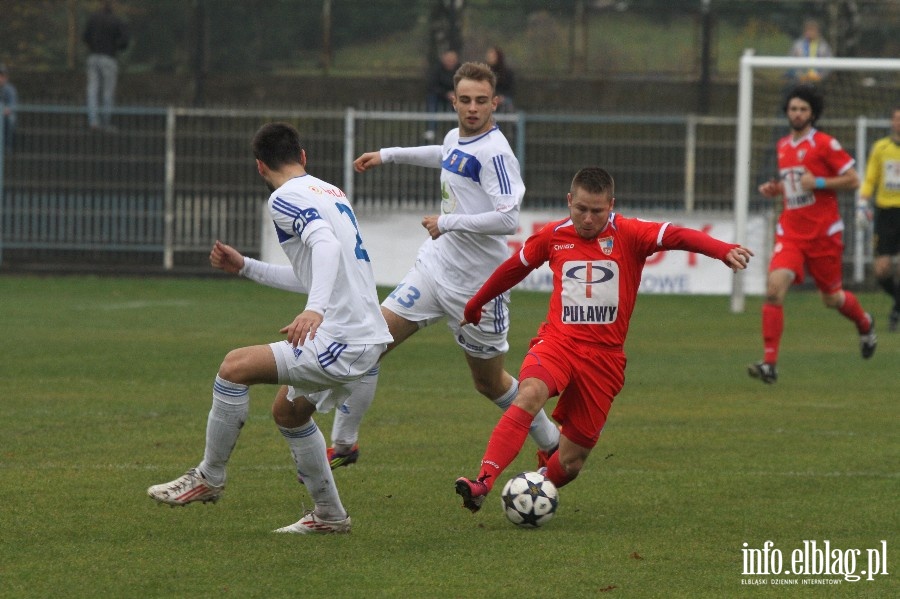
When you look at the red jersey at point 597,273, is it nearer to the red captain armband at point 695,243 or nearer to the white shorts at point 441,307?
the red captain armband at point 695,243

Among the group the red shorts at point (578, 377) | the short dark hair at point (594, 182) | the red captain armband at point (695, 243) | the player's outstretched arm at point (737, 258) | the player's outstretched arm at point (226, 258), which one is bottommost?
the red shorts at point (578, 377)

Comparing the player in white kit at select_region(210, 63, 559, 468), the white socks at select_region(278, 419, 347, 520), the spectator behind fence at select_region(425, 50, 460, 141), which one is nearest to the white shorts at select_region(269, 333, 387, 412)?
the white socks at select_region(278, 419, 347, 520)

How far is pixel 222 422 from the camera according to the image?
247 inches

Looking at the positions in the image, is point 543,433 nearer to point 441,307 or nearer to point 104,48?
point 441,307

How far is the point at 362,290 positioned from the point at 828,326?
39.4 ft

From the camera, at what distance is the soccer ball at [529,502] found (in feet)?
21.6

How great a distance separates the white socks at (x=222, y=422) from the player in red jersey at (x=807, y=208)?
6805mm

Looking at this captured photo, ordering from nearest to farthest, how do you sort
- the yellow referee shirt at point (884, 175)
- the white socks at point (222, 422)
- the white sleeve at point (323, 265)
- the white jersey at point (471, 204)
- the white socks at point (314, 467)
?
1. the white sleeve at point (323, 265)
2. the white socks at point (222, 422)
3. the white socks at point (314, 467)
4. the white jersey at point (471, 204)
5. the yellow referee shirt at point (884, 175)

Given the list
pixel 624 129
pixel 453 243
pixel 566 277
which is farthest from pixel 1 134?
pixel 566 277

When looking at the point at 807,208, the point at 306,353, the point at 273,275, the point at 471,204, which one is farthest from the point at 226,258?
the point at 807,208

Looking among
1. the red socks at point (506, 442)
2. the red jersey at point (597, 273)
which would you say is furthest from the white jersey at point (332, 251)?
the red jersey at point (597, 273)

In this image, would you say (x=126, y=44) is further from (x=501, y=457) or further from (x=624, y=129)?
(x=501, y=457)

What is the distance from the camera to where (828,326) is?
686 inches

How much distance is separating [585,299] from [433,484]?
133 cm
